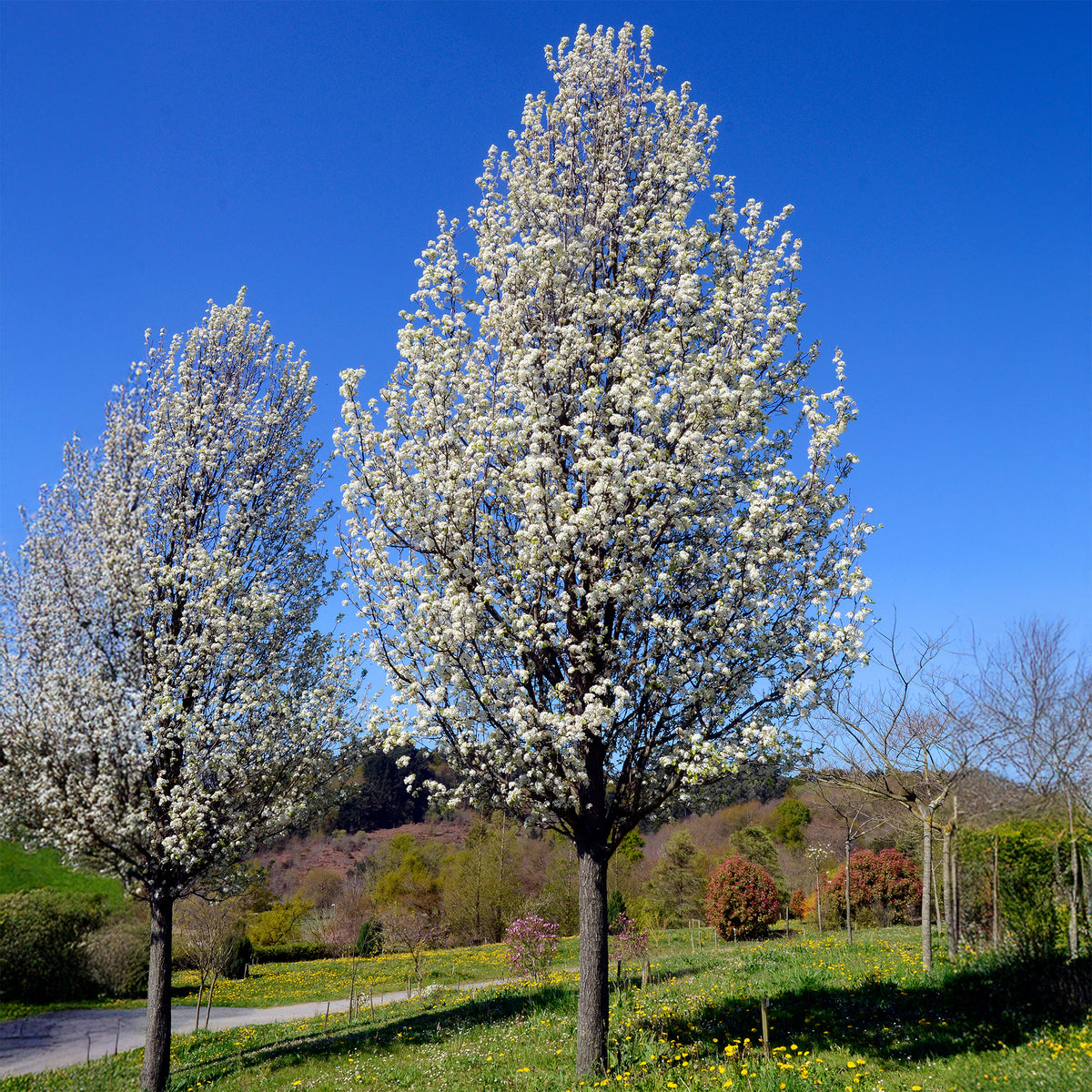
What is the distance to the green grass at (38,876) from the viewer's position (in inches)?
1319

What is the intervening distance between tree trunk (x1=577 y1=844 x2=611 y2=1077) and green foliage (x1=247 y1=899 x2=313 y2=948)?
33.3 m

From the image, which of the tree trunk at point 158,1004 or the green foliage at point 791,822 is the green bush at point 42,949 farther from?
the green foliage at point 791,822

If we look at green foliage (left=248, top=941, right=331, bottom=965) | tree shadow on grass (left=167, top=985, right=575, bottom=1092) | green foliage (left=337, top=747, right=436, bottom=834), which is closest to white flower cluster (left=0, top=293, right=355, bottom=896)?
tree shadow on grass (left=167, top=985, right=575, bottom=1092)

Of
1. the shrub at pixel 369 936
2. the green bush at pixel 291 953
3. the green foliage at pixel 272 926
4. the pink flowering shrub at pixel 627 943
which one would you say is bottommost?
the green bush at pixel 291 953

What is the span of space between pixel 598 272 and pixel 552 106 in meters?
2.02

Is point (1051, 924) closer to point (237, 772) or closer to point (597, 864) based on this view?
point (597, 864)

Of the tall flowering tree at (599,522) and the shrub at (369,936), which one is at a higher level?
the tall flowering tree at (599,522)

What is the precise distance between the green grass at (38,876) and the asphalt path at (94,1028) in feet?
38.4

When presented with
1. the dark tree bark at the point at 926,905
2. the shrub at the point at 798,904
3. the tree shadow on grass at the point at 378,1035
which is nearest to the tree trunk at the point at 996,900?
the dark tree bark at the point at 926,905

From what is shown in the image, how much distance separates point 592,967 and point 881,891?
74.9ft

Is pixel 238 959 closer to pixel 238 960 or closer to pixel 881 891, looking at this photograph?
pixel 238 960

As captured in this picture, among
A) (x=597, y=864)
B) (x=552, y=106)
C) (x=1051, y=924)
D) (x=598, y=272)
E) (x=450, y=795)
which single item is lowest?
(x=1051, y=924)

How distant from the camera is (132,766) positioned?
10.7 metres

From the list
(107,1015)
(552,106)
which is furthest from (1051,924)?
(107,1015)
